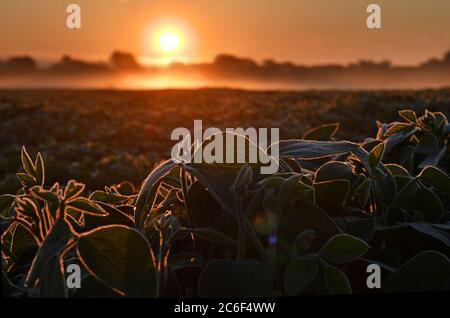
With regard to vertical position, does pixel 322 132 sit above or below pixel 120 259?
above

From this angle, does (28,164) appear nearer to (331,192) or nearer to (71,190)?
(71,190)

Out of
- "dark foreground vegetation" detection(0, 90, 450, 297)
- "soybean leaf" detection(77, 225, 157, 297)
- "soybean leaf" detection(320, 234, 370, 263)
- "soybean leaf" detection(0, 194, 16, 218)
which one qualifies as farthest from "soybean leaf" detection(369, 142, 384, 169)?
"soybean leaf" detection(0, 194, 16, 218)

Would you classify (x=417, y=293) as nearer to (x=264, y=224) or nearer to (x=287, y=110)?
(x=264, y=224)

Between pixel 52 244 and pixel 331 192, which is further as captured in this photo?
pixel 331 192

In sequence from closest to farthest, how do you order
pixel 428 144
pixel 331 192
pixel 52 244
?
pixel 52 244 → pixel 331 192 → pixel 428 144

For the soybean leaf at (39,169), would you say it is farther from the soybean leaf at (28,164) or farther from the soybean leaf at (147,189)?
the soybean leaf at (147,189)

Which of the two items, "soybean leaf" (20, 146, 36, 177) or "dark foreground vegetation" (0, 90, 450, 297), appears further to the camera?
"soybean leaf" (20, 146, 36, 177)

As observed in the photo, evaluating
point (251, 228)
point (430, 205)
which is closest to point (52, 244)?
point (251, 228)

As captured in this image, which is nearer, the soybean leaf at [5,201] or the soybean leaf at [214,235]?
the soybean leaf at [214,235]

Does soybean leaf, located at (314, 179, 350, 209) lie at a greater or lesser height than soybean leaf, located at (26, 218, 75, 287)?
greater

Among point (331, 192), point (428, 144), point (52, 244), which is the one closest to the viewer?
point (52, 244)

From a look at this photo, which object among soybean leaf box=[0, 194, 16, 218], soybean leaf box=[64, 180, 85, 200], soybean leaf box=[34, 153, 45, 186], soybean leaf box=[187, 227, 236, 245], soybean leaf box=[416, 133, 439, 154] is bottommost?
soybean leaf box=[187, 227, 236, 245]

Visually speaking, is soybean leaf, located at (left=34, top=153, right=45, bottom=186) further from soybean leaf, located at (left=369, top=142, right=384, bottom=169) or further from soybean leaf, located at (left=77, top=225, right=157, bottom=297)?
soybean leaf, located at (left=369, top=142, right=384, bottom=169)

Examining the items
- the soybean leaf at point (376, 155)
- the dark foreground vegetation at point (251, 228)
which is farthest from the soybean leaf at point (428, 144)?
the soybean leaf at point (376, 155)
